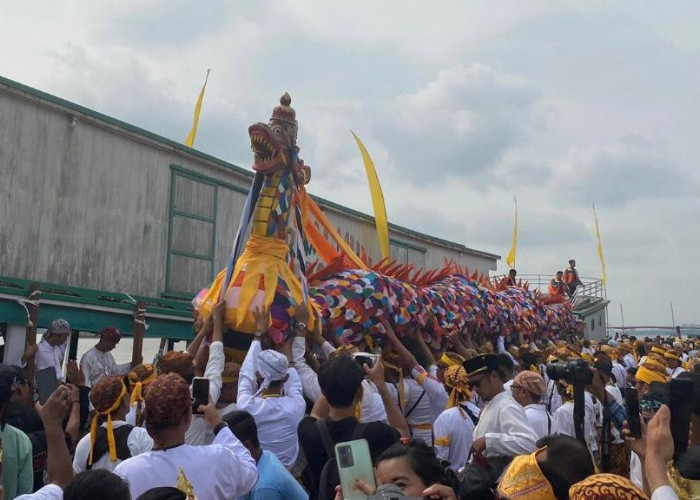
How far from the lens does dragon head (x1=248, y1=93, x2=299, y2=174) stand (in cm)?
560

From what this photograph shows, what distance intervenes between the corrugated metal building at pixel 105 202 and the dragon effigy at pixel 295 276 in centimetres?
326

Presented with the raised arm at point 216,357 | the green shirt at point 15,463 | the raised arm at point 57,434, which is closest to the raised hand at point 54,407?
the raised arm at point 57,434

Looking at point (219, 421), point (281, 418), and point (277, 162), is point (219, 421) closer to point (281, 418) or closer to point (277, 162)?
point (281, 418)

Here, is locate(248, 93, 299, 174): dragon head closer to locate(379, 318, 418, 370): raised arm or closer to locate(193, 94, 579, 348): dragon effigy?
locate(193, 94, 579, 348): dragon effigy

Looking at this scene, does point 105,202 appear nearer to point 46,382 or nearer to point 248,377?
point 248,377

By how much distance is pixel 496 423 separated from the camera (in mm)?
3514

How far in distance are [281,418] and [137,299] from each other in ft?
18.1

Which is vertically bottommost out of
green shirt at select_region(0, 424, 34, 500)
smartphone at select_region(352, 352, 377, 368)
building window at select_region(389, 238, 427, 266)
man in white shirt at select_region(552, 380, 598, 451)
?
green shirt at select_region(0, 424, 34, 500)

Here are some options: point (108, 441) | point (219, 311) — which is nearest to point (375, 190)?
point (219, 311)

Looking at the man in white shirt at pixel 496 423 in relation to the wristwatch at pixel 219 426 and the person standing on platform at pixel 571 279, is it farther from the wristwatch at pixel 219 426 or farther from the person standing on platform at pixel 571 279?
the person standing on platform at pixel 571 279

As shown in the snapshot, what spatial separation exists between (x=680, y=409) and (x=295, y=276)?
3.89 metres

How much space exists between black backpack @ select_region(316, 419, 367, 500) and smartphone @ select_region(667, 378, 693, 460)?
1.24 m

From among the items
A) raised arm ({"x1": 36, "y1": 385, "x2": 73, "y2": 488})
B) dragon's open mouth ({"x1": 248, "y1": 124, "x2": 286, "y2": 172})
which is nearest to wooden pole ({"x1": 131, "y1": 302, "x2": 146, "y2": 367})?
dragon's open mouth ({"x1": 248, "y1": 124, "x2": 286, "y2": 172})

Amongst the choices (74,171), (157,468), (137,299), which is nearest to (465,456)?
(157,468)
